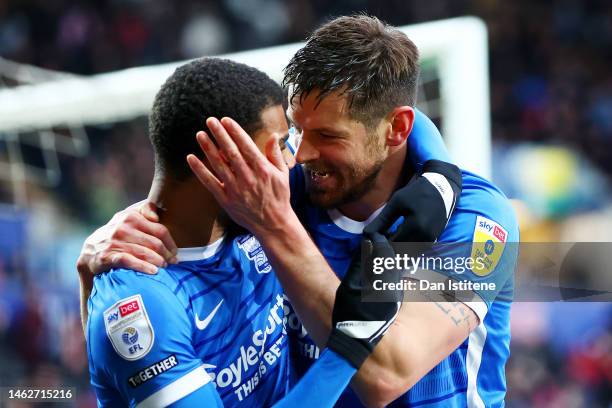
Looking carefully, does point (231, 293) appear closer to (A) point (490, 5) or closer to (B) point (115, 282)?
(B) point (115, 282)

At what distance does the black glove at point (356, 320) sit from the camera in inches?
77.4

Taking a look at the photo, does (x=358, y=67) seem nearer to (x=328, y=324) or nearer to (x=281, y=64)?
(x=328, y=324)

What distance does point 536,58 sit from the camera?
29.6 ft

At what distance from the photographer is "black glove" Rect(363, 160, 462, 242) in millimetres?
2086

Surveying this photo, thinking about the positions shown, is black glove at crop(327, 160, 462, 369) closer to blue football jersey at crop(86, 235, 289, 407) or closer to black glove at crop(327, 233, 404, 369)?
black glove at crop(327, 233, 404, 369)

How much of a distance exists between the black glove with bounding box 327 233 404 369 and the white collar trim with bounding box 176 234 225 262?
366 millimetres

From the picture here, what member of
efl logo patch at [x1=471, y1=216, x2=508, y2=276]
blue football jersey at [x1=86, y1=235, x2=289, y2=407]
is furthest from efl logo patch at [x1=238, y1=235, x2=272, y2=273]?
efl logo patch at [x1=471, y1=216, x2=508, y2=276]

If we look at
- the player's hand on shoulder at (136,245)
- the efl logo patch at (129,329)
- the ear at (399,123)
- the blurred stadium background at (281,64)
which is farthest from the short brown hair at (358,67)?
the blurred stadium background at (281,64)

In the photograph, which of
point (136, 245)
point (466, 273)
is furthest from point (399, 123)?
point (136, 245)

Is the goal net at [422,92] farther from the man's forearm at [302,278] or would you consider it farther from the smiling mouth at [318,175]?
the man's forearm at [302,278]

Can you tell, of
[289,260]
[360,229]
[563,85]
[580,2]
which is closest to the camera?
[289,260]

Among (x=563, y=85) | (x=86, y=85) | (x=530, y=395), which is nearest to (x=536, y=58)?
(x=563, y=85)

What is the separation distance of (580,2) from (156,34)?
15.0 ft

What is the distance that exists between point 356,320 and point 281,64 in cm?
279
